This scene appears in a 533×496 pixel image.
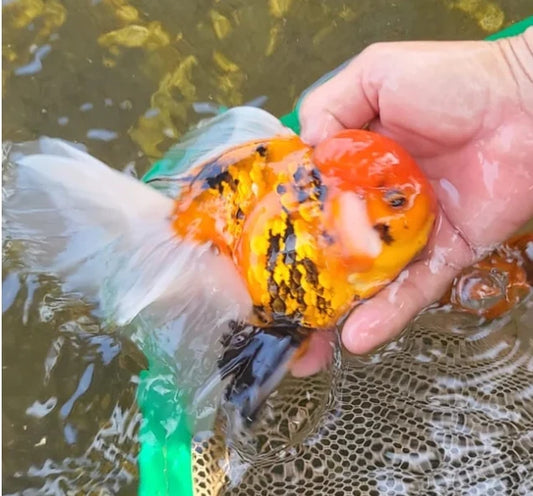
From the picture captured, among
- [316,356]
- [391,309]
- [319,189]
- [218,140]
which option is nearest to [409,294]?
[391,309]

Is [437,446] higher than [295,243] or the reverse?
the reverse

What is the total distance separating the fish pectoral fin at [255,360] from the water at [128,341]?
7cm

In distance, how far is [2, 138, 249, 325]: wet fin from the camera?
134 centimetres

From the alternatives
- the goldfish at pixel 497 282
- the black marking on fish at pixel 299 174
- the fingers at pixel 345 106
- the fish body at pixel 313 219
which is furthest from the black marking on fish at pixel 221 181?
the goldfish at pixel 497 282

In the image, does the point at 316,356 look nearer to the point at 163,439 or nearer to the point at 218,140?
the point at 163,439

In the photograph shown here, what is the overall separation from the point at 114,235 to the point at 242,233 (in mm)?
221

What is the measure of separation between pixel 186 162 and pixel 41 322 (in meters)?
0.57

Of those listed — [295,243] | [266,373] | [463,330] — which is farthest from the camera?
[463,330]

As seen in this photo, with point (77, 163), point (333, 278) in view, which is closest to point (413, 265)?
point (333, 278)

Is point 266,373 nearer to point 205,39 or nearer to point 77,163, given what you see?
point 77,163

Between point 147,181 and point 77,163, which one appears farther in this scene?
point 147,181

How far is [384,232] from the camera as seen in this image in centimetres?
123

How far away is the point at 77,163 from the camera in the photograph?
1352 millimetres

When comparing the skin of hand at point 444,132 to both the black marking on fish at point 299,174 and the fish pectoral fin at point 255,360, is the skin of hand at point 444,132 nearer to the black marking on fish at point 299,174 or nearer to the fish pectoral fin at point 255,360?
the fish pectoral fin at point 255,360
